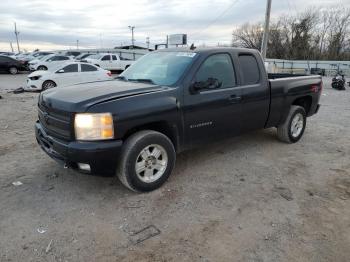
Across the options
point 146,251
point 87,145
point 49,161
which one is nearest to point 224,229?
point 146,251

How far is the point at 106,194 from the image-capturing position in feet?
13.2

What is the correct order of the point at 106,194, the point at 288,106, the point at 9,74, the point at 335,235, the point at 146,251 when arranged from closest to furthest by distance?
1. the point at 146,251
2. the point at 335,235
3. the point at 106,194
4. the point at 288,106
5. the point at 9,74

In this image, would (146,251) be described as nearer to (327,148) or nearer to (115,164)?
(115,164)

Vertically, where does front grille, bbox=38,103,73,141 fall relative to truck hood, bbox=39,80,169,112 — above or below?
below

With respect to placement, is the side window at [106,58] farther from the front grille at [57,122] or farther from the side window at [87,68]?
the front grille at [57,122]

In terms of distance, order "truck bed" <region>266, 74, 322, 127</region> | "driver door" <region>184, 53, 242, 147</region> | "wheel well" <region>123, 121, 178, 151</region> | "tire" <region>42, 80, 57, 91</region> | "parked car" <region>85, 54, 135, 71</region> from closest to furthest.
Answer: "wheel well" <region>123, 121, 178, 151</region> < "driver door" <region>184, 53, 242, 147</region> < "truck bed" <region>266, 74, 322, 127</region> < "tire" <region>42, 80, 57, 91</region> < "parked car" <region>85, 54, 135, 71</region>

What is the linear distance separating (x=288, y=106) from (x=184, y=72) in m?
2.63

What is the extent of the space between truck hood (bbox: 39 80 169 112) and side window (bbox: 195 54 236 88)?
0.65 meters

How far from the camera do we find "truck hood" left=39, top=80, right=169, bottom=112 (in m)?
3.59

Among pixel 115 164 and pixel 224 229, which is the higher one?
pixel 115 164

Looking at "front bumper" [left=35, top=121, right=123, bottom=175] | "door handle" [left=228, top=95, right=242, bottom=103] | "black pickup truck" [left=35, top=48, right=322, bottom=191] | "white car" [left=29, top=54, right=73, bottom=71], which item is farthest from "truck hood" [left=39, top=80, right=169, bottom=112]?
"white car" [left=29, top=54, right=73, bottom=71]

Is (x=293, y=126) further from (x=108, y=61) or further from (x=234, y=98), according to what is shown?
(x=108, y=61)

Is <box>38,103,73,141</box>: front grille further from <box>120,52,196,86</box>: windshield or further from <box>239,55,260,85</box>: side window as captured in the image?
<box>239,55,260,85</box>: side window

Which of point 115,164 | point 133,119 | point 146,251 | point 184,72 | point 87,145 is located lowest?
point 146,251
